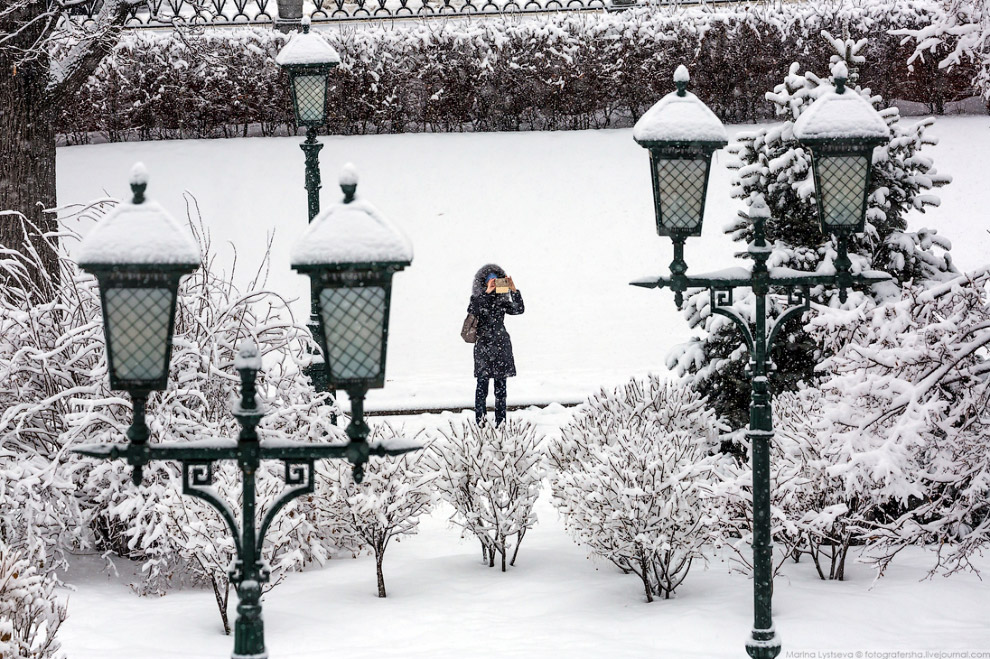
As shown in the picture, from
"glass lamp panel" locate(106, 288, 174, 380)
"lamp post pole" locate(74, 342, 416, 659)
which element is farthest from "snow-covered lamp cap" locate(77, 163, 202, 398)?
"lamp post pole" locate(74, 342, 416, 659)

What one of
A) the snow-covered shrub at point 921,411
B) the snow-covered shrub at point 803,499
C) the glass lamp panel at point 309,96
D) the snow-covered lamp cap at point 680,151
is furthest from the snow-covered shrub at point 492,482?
the glass lamp panel at point 309,96

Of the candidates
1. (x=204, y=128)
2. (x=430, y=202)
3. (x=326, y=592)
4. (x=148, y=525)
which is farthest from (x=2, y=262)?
(x=204, y=128)

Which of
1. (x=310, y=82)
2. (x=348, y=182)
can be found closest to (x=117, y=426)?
(x=310, y=82)

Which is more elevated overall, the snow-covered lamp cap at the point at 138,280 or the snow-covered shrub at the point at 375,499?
the snow-covered lamp cap at the point at 138,280

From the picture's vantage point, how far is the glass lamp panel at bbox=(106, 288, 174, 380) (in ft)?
14.9

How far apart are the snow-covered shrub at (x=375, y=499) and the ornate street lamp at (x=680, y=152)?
2.86m

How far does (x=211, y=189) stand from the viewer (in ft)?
68.4

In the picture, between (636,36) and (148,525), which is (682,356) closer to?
(148,525)

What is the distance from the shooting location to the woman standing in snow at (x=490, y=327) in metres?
12.5

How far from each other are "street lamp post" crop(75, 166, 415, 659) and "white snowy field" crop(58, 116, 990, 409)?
1157cm

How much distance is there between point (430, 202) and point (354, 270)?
16.2 metres

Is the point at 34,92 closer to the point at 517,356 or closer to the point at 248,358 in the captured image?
the point at 517,356

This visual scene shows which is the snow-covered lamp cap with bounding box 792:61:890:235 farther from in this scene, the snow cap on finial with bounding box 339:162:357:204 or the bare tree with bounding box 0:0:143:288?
the bare tree with bounding box 0:0:143:288

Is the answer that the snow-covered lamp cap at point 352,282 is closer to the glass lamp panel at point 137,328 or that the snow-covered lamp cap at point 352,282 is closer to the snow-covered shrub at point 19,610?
the glass lamp panel at point 137,328
